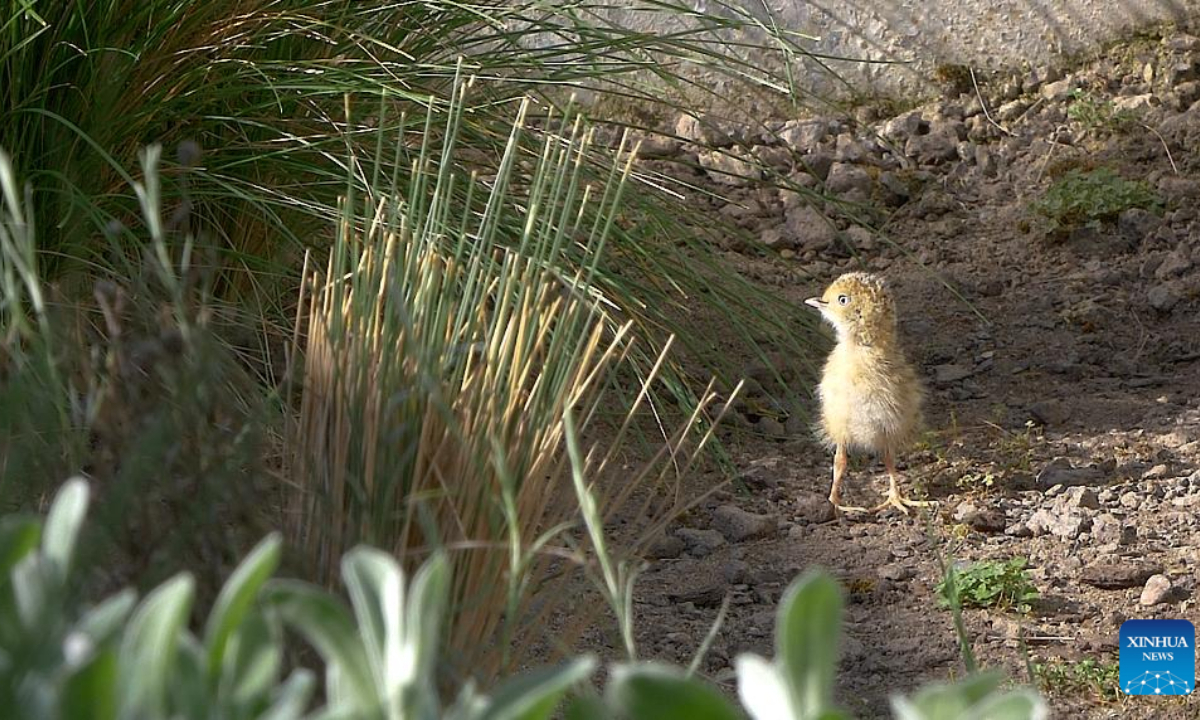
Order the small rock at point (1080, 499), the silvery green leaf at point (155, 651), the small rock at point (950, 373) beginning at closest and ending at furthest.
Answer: the silvery green leaf at point (155, 651) → the small rock at point (1080, 499) → the small rock at point (950, 373)

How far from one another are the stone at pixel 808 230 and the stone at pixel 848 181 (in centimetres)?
17

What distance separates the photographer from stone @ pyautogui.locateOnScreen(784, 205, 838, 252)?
448cm

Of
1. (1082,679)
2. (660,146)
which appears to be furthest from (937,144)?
(1082,679)

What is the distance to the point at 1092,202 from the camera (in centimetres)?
438

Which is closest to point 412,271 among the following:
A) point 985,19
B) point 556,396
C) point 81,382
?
point 556,396

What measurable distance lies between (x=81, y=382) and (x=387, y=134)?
143cm

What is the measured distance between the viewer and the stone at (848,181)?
15.4 ft

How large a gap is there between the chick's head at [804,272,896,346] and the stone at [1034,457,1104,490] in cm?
46

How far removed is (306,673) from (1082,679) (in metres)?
1.89

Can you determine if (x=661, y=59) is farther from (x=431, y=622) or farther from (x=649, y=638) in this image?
(x=431, y=622)

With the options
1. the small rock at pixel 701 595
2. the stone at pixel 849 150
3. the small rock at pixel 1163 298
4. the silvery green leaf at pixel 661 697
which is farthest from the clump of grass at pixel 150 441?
the stone at pixel 849 150

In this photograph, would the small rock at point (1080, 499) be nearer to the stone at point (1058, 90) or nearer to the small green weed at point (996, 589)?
the small green weed at point (996, 589)

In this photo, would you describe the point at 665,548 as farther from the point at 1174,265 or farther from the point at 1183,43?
the point at 1183,43

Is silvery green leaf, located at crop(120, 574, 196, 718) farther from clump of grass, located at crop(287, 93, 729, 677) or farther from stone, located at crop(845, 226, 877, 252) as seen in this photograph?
stone, located at crop(845, 226, 877, 252)
